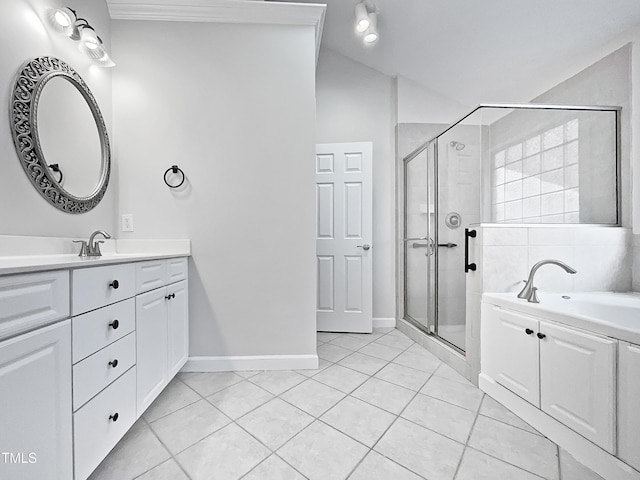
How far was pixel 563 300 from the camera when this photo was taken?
1533 millimetres

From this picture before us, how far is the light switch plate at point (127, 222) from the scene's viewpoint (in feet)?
5.95

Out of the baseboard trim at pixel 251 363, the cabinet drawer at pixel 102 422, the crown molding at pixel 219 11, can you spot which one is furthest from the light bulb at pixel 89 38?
the baseboard trim at pixel 251 363

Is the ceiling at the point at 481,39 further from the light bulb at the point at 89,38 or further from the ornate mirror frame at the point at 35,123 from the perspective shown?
the ornate mirror frame at the point at 35,123

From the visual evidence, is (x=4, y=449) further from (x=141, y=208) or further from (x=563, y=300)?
(x=563, y=300)

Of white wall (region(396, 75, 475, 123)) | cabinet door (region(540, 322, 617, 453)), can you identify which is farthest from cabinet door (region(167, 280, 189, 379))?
white wall (region(396, 75, 475, 123))

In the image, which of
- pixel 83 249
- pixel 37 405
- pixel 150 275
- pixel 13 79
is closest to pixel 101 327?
pixel 37 405

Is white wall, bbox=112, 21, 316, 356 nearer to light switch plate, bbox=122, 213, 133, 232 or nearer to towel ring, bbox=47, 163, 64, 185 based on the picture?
light switch plate, bbox=122, 213, 133, 232

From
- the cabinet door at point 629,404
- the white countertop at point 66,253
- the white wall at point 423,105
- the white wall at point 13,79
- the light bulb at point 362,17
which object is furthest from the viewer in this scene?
the white wall at point 423,105

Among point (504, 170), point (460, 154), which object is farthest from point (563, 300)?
point (460, 154)

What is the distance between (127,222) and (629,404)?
2.67 metres

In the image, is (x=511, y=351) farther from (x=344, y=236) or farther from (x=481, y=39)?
(x=481, y=39)

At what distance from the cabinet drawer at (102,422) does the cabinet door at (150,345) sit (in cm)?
7

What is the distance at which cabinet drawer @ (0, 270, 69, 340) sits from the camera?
642mm

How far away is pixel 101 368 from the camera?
96 centimetres
